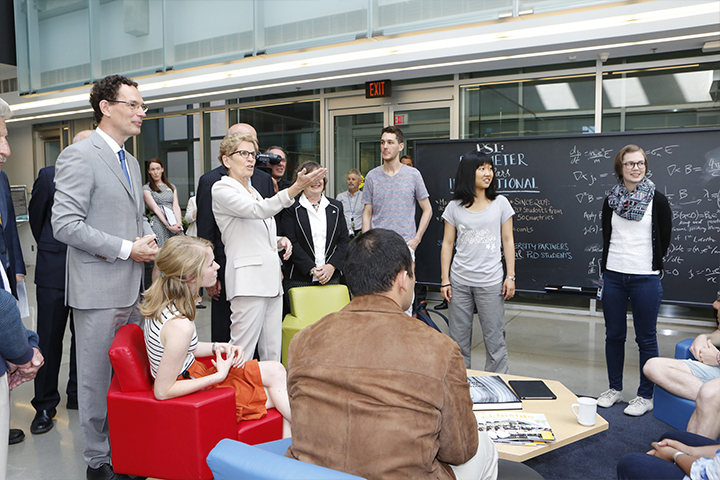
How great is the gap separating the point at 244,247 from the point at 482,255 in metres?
1.45

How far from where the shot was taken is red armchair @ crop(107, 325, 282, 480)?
189cm

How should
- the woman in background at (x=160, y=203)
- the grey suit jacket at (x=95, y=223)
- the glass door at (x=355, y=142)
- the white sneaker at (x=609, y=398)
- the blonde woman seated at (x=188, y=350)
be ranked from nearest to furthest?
the blonde woman seated at (x=188, y=350), the grey suit jacket at (x=95, y=223), the white sneaker at (x=609, y=398), the woman in background at (x=160, y=203), the glass door at (x=355, y=142)

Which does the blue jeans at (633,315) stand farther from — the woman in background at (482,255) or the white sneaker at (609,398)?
the woman in background at (482,255)

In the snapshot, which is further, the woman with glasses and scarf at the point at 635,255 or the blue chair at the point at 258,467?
the woman with glasses and scarf at the point at 635,255

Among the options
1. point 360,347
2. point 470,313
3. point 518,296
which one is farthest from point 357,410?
point 518,296

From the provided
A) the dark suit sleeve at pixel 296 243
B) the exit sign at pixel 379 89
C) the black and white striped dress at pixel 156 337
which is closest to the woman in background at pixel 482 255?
the dark suit sleeve at pixel 296 243

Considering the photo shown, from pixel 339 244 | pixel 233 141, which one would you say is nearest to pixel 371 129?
pixel 339 244

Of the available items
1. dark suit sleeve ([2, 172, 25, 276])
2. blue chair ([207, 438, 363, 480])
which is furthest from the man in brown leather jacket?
dark suit sleeve ([2, 172, 25, 276])

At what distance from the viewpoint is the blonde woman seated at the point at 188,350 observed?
1.95m

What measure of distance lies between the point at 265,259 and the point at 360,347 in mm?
1522

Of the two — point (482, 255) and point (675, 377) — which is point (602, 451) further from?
point (482, 255)

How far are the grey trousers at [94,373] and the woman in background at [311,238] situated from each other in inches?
55.9

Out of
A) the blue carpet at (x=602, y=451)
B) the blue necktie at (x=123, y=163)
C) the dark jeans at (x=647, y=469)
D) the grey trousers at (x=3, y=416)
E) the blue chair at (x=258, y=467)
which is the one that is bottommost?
the blue carpet at (x=602, y=451)

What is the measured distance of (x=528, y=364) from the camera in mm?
3967
